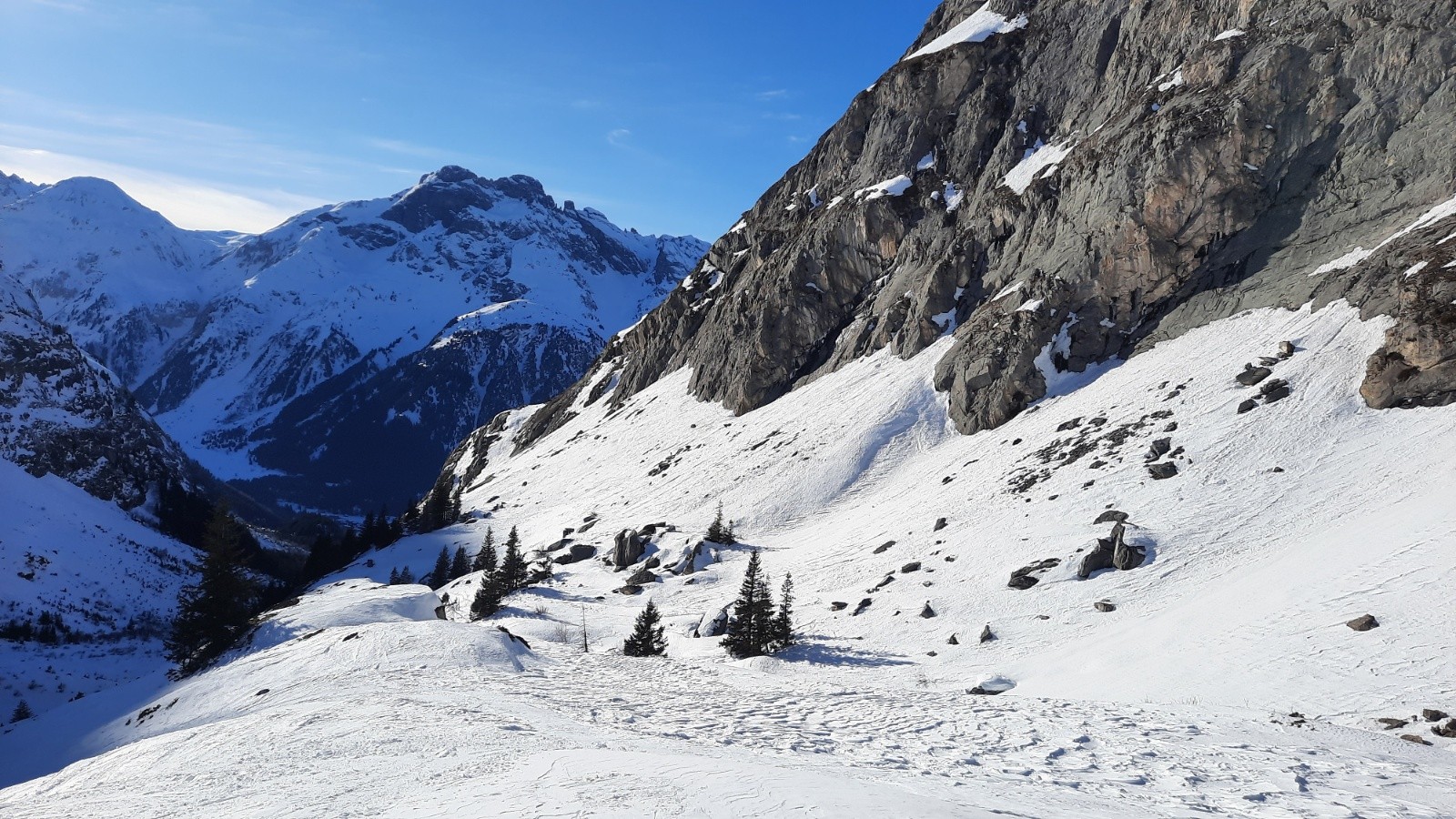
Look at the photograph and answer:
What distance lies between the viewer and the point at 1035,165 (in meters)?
68.3

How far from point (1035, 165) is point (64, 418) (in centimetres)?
11993

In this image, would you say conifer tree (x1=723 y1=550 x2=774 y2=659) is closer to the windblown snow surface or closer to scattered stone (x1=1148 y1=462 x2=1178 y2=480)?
the windblown snow surface

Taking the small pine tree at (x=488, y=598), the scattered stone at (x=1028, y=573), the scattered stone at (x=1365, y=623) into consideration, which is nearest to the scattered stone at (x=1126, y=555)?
the scattered stone at (x=1028, y=573)

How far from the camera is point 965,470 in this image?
4544cm

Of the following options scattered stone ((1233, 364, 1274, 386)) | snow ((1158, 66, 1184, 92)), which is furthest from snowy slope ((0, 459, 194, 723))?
snow ((1158, 66, 1184, 92))

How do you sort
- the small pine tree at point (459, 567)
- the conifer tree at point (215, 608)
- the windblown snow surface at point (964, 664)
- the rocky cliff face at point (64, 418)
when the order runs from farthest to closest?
the rocky cliff face at point (64, 418), the small pine tree at point (459, 567), the conifer tree at point (215, 608), the windblown snow surface at point (964, 664)

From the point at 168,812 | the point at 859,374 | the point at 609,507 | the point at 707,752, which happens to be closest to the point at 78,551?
the point at 609,507

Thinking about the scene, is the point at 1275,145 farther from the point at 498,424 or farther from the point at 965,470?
the point at 498,424

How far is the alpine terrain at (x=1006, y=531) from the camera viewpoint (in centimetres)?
1380

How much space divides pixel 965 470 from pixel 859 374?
22297mm

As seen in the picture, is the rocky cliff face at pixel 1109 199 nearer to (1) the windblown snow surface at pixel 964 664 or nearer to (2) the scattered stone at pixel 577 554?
(1) the windblown snow surface at pixel 964 664

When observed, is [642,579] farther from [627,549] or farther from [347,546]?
[347,546]

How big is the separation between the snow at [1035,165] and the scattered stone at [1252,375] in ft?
101

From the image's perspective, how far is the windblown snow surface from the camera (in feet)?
39.8
